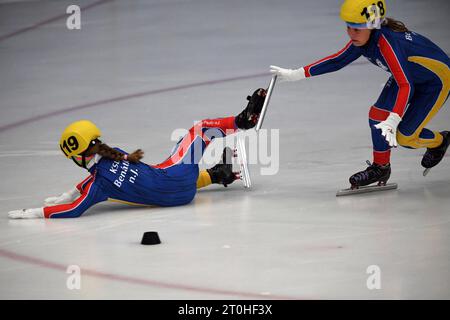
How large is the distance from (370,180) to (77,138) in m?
2.59

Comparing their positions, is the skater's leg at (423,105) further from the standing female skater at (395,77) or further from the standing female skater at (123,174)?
the standing female skater at (123,174)

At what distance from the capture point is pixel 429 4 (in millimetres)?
16703

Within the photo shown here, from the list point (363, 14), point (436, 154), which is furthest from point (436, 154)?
point (363, 14)

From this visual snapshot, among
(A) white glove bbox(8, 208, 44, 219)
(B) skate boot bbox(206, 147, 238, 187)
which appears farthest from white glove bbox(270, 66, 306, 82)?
(A) white glove bbox(8, 208, 44, 219)

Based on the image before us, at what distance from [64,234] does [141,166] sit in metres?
0.95

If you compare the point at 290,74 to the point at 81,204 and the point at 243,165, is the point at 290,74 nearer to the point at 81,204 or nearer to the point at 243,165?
the point at 243,165

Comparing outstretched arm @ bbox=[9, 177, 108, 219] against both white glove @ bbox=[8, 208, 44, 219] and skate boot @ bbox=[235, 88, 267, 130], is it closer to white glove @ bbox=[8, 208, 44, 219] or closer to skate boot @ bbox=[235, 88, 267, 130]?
white glove @ bbox=[8, 208, 44, 219]

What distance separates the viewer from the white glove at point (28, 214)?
869 cm

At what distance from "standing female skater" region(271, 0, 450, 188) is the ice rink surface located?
331mm

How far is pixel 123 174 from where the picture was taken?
870cm

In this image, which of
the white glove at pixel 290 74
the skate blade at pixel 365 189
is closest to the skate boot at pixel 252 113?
the white glove at pixel 290 74

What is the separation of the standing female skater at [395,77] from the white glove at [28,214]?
260 centimetres

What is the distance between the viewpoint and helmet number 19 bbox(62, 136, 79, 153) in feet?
27.9

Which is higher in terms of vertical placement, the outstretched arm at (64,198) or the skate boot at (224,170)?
the skate boot at (224,170)
